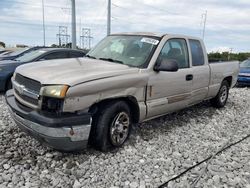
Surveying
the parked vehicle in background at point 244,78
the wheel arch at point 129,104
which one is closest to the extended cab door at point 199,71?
the wheel arch at point 129,104

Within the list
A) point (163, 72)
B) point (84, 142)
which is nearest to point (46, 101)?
point (84, 142)

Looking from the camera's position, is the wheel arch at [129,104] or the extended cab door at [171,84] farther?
the extended cab door at [171,84]

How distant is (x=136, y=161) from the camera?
159 inches

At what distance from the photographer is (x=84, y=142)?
3738mm

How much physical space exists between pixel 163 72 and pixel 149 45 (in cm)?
52

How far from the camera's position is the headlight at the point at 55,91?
3.41 metres

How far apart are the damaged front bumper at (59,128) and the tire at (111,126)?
242mm

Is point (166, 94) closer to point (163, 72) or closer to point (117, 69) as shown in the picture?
point (163, 72)

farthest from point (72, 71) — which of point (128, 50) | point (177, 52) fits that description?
point (177, 52)

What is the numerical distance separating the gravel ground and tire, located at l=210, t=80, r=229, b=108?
1.88 meters

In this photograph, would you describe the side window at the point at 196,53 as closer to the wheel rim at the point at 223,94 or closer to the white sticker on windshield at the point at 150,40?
the white sticker on windshield at the point at 150,40

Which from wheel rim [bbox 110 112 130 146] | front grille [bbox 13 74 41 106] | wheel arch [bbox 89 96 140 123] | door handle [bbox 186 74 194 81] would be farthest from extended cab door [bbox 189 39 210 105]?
front grille [bbox 13 74 41 106]

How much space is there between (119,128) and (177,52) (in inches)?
80.1

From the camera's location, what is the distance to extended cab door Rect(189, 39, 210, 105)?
582 cm
